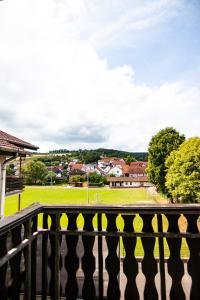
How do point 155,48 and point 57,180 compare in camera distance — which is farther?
point 57,180

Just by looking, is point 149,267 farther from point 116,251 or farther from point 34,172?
point 34,172

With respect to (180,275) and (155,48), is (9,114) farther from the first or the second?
(180,275)

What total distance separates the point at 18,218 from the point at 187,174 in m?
18.0

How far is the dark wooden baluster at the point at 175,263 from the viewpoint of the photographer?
5.91 ft

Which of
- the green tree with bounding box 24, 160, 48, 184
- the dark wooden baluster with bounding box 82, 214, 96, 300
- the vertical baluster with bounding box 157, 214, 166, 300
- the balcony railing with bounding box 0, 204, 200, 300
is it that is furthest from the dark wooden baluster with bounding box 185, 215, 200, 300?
the green tree with bounding box 24, 160, 48, 184

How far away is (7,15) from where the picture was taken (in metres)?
3.16

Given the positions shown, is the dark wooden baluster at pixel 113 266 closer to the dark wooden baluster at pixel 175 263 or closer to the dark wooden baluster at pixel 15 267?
the dark wooden baluster at pixel 175 263

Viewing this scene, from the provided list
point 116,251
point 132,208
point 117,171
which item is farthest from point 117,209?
point 117,171

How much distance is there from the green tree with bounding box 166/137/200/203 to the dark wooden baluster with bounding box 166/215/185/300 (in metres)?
16.1

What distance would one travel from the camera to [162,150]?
25000mm

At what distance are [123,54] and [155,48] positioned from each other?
0.75 m

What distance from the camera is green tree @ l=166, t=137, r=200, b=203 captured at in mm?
17266

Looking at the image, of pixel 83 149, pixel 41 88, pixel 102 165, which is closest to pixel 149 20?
pixel 41 88

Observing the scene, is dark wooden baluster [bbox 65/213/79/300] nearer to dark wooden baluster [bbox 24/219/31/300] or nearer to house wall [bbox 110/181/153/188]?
dark wooden baluster [bbox 24/219/31/300]
